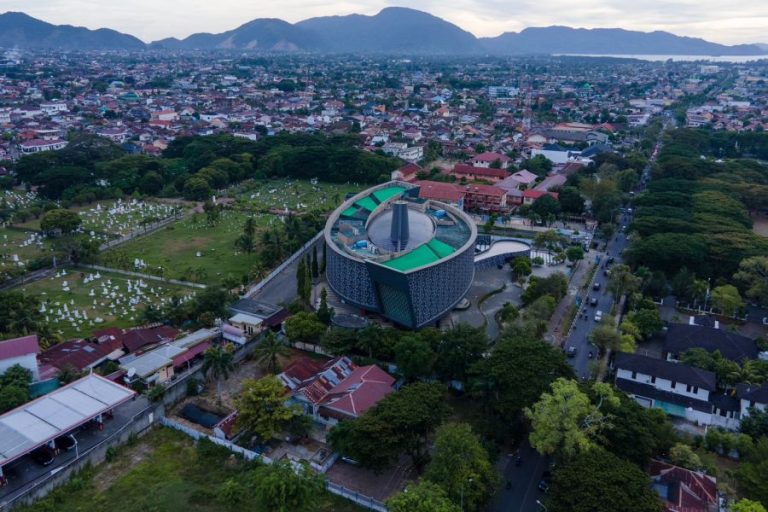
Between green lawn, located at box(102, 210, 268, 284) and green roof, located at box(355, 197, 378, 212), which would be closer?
green lawn, located at box(102, 210, 268, 284)

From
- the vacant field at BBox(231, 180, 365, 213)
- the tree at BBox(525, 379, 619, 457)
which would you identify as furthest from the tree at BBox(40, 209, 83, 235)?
the tree at BBox(525, 379, 619, 457)

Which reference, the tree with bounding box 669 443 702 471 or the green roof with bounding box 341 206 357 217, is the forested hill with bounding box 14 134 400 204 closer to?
the green roof with bounding box 341 206 357 217

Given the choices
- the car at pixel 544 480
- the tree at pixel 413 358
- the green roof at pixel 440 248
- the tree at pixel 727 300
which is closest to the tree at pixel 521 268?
the green roof at pixel 440 248

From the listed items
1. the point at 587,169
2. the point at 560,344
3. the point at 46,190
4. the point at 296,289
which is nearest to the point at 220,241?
the point at 296,289

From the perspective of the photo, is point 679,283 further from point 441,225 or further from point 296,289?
point 296,289

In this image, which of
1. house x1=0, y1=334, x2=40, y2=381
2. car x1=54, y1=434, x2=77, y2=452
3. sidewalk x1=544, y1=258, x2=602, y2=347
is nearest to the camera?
car x1=54, y1=434, x2=77, y2=452

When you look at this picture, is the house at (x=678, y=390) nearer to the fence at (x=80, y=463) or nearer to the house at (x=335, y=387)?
the house at (x=335, y=387)
